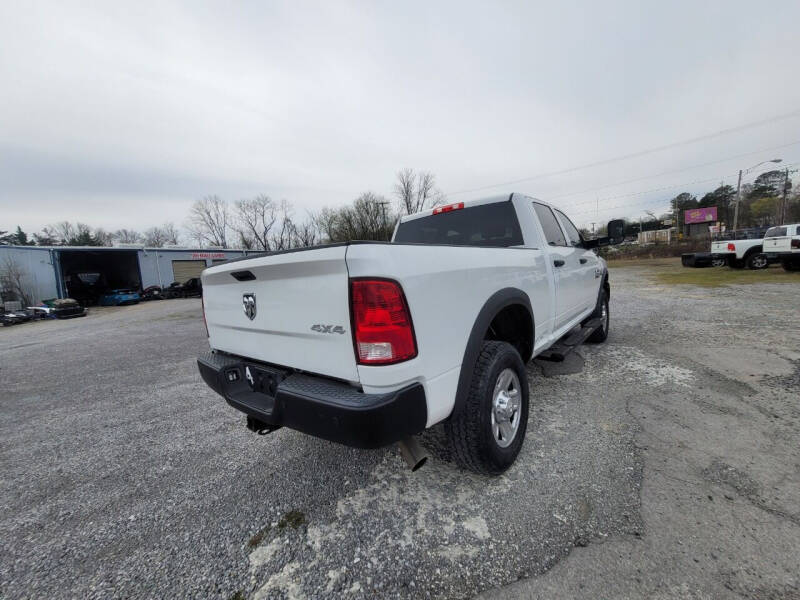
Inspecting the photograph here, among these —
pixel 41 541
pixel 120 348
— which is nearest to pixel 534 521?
pixel 41 541

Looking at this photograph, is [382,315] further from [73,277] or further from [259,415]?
[73,277]

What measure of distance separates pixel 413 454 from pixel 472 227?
223cm

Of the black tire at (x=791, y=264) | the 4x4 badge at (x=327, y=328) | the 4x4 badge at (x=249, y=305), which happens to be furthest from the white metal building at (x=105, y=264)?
the black tire at (x=791, y=264)

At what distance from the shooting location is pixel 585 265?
4.05 meters

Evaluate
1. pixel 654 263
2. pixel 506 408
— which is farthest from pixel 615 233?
pixel 654 263

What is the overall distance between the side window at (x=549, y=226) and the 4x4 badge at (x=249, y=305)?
2.59 m

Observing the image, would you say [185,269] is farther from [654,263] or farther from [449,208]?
[654,263]

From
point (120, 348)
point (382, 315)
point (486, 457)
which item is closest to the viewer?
point (382, 315)

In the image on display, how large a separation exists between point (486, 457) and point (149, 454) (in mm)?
2716

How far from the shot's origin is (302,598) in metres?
1.46

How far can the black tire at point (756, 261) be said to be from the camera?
1399 centimetres

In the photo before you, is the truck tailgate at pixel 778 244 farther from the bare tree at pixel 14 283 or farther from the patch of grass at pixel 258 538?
the bare tree at pixel 14 283

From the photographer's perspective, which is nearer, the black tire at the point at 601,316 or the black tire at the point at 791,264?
the black tire at the point at 601,316

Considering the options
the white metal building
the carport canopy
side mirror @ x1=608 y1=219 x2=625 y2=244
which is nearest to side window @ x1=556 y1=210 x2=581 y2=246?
side mirror @ x1=608 y1=219 x2=625 y2=244
